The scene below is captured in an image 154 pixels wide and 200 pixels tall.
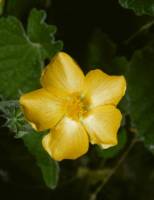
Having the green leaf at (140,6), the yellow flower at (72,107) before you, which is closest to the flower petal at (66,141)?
the yellow flower at (72,107)

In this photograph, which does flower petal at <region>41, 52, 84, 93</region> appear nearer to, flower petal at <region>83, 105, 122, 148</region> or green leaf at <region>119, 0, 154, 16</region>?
flower petal at <region>83, 105, 122, 148</region>

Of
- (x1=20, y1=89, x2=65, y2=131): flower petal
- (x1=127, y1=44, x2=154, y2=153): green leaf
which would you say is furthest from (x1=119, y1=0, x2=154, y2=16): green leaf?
(x1=20, y1=89, x2=65, y2=131): flower petal

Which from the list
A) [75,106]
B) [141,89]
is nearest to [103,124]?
[75,106]

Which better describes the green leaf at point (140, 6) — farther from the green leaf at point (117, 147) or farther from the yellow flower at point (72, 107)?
the green leaf at point (117, 147)

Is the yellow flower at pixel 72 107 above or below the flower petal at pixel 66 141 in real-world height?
above

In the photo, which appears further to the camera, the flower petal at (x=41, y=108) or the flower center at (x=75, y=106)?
the flower center at (x=75, y=106)

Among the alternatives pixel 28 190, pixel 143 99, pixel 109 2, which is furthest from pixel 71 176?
pixel 109 2

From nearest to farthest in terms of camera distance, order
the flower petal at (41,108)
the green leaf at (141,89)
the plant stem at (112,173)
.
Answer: the flower petal at (41,108), the green leaf at (141,89), the plant stem at (112,173)

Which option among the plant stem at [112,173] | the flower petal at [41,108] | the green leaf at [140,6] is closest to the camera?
the flower petal at [41,108]
